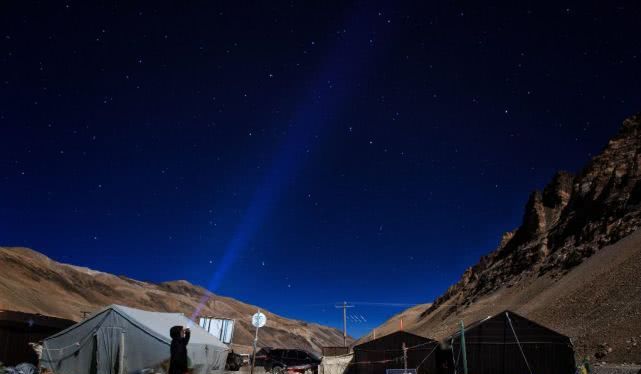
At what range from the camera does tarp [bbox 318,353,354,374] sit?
99.2ft

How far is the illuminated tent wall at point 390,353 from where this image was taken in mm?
31175

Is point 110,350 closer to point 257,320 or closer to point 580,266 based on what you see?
point 257,320

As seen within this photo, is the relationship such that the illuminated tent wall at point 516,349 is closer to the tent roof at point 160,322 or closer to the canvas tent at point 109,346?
the tent roof at point 160,322

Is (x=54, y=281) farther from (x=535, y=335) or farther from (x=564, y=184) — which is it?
(x=564, y=184)

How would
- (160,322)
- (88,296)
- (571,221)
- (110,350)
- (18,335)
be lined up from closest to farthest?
(110,350) < (160,322) < (18,335) < (571,221) < (88,296)

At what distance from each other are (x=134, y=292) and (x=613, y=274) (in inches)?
4368

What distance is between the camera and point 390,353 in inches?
1329

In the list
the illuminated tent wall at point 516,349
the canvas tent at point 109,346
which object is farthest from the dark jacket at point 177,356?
the illuminated tent wall at point 516,349

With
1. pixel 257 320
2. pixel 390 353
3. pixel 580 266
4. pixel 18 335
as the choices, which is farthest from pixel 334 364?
pixel 580 266

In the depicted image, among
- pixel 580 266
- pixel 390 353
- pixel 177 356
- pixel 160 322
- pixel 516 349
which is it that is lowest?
pixel 390 353

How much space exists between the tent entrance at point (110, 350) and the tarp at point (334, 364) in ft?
52.4

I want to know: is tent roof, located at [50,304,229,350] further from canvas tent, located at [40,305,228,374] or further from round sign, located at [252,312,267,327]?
round sign, located at [252,312,267,327]

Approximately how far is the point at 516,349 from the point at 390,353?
10.5 metres

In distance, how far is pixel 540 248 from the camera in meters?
79.8
